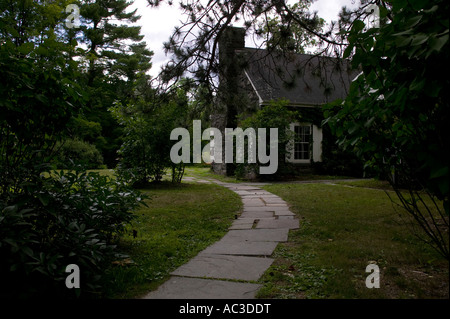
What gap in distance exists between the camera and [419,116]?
1.62m

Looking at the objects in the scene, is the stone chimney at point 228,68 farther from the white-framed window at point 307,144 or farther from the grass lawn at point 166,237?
the white-framed window at point 307,144

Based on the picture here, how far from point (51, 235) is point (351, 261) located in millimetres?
2404

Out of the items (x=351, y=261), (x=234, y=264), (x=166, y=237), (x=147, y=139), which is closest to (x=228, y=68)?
(x=147, y=139)

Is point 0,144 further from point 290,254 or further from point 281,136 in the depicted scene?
point 281,136

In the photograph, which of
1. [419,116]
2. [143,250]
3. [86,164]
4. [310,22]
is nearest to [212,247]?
[143,250]

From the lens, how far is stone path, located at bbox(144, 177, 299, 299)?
2121 mm

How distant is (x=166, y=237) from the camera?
362cm

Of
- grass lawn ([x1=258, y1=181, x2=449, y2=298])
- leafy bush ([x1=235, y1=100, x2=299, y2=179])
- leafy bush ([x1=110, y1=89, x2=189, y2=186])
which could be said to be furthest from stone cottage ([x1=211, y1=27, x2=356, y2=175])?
grass lawn ([x1=258, y1=181, x2=449, y2=298])

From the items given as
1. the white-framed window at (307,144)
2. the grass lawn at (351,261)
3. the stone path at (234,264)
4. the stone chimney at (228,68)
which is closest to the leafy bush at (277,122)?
the white-framed window at (307,144)

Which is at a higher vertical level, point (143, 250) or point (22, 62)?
point (22, 62)

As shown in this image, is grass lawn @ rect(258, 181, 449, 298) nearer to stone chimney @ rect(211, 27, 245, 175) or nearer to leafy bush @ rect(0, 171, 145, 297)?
leafy bush @ rect(0, 171, 145, 297)

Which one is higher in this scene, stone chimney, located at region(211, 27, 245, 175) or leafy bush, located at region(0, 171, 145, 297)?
stone chimney, located at region(211, 27, 245, 175)

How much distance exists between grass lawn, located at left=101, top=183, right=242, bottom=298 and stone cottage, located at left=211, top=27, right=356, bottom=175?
2021 millimetres
